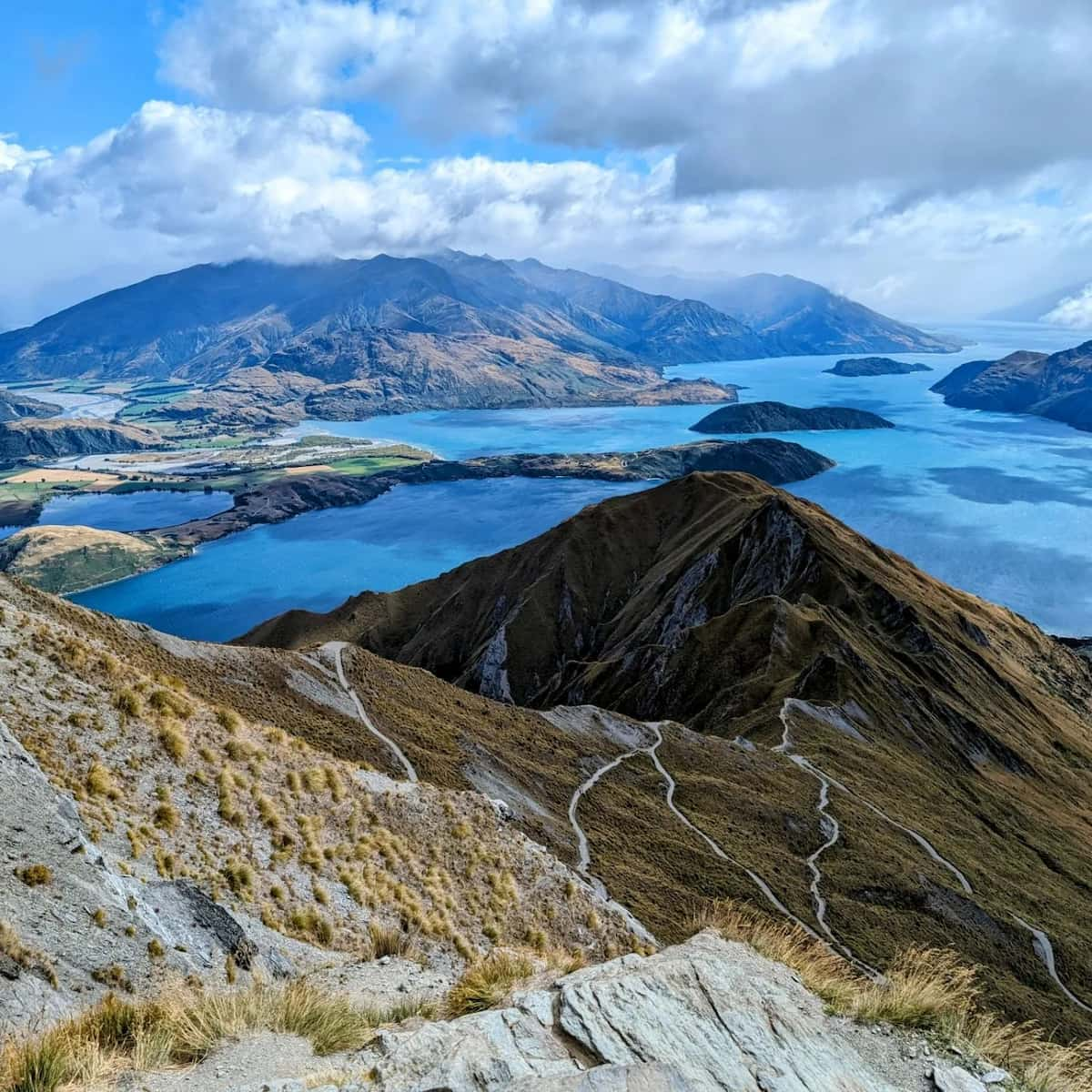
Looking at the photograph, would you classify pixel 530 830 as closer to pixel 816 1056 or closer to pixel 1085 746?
pixel 816 1056

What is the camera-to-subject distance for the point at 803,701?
67.6 m

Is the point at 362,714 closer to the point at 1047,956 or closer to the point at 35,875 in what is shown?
the point at 35,875

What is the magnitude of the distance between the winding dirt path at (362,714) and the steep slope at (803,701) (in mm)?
6816

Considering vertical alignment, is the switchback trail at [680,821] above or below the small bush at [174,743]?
below

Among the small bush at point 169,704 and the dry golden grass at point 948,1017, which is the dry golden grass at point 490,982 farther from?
the small bush at point 169,704

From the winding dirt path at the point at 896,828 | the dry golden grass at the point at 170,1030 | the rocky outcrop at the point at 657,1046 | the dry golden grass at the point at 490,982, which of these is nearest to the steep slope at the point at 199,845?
the dry golden grass at the point at 170,1030

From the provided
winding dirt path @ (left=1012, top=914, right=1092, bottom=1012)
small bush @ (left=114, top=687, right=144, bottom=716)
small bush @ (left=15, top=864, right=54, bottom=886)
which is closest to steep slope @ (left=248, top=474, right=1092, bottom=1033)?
winding dirt path @ (left=1012, top=914, right=1092, bottom=1012)

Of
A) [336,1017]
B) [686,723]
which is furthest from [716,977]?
[686,723]

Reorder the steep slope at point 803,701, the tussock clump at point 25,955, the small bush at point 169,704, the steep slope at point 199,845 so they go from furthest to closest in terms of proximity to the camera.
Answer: the steep slope at point 803,701 < the small bush at point 169,704 < the steep slope at point 199,845 < the tussock clump at point 25,955

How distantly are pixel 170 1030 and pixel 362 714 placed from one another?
27159mm

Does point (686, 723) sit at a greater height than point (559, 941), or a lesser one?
lesser

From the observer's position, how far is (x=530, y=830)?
32.7 metres

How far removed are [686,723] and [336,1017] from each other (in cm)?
6445

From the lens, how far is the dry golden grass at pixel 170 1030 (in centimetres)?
883
